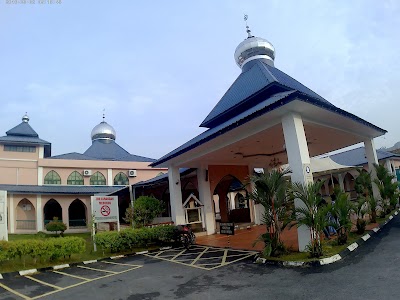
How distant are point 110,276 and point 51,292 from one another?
1608 millimetres

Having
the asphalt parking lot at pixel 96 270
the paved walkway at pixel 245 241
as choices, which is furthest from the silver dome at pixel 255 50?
the asphalt parking lot at pixel 96 270

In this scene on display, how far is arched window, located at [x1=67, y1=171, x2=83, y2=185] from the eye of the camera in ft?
92.0

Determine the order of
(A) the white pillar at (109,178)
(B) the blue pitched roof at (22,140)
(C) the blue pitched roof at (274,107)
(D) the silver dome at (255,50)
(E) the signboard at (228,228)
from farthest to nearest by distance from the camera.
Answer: (A) the white pillar at (109,178) → (B) the blue pitched roof at (22,140) → (D) the silver dome at (255,50) → (E) the signboard at (228,228) → (C) the blue pitched roof at (274,107)

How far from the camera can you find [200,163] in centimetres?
1638

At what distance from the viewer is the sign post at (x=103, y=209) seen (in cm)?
1273

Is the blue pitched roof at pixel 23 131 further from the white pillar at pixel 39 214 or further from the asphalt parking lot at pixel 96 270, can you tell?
the asphalt parking lot at pixel 96 270

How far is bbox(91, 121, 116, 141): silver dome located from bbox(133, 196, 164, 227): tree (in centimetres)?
2095

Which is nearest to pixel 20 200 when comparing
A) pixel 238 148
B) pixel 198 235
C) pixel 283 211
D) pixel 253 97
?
pixel 198 235

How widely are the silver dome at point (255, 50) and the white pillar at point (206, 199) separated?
28.7 ft

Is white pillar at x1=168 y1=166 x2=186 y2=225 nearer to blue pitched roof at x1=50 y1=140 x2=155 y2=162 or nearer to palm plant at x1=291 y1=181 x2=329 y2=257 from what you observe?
palm plant at x1=291 y1=181 x2=329 y2=257

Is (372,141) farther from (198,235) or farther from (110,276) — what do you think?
(110,276)

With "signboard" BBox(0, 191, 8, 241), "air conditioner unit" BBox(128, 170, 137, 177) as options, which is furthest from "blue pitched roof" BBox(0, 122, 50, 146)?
"signboard" BBox(0, 191, 8, 241)

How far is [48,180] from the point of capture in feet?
89.5

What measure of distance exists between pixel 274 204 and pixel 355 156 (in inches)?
1089
